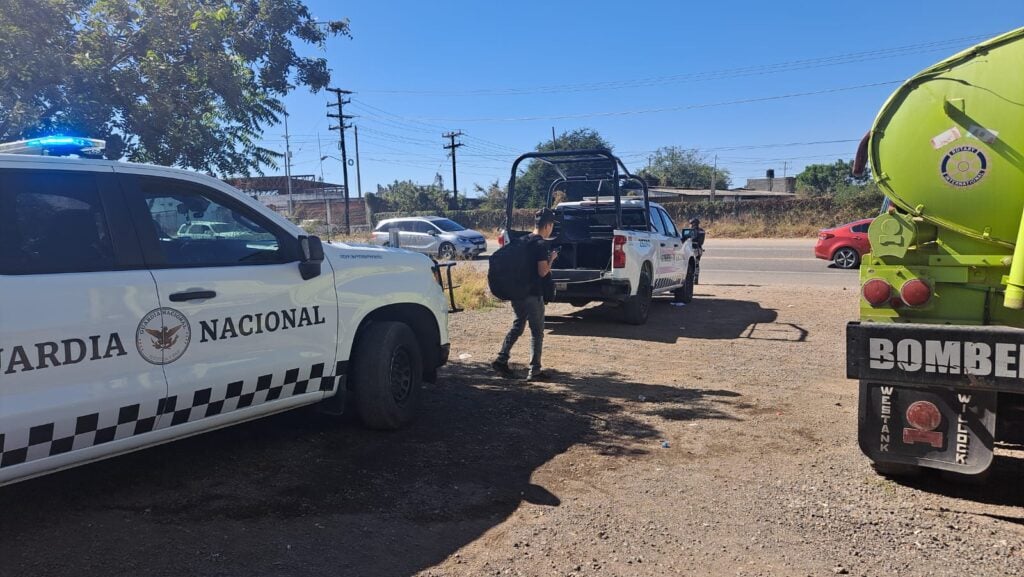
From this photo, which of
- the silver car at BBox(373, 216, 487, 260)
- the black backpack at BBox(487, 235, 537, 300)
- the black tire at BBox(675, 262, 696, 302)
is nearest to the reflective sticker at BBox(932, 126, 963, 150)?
the black backpack at BBox(487, 235, 537, 300)

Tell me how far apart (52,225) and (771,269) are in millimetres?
17950

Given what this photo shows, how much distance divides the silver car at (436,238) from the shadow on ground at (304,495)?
18.5m

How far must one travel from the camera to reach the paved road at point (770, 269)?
15.9 m

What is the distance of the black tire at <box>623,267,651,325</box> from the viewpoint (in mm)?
9586

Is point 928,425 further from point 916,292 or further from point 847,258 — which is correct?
point 847,258

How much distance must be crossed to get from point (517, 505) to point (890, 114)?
9.51 feet

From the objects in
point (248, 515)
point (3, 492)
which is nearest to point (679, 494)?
point (248, 515)

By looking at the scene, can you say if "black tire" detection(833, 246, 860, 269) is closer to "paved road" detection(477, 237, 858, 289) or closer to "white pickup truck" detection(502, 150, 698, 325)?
"paved road" detection(477, 237, 858, 289)

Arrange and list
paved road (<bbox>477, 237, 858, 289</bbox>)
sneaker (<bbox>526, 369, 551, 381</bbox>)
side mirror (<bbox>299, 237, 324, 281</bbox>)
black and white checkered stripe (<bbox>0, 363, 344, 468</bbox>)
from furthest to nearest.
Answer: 1. paved road (<bbox>477, 237, 858, 289</bbox>)
2. sneaker (<bbox>526, 369, 551, 381</bbox>)
3. side mirror (<bbox>299, 237, 324, 281</bbox>)
4. black and white checkered stripe (<bbox>0, 363, 344, 468</bbox>)

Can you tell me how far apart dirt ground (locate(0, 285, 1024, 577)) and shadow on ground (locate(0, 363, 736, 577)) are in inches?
0.5

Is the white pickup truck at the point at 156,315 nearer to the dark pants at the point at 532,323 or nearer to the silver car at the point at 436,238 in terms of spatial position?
the dark pants at the point at 532,323

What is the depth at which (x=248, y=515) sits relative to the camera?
354 cm

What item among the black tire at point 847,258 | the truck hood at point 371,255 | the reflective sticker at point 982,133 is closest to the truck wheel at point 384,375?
the truck hood at point 371,255

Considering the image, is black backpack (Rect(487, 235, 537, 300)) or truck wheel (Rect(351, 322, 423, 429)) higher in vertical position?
black backpack (Rect(487, 235, 537, 300))
